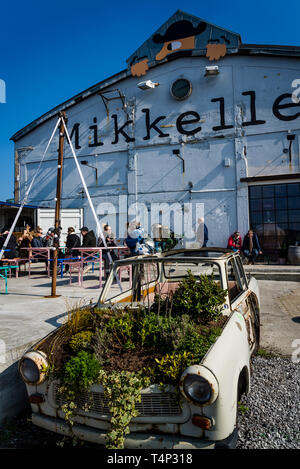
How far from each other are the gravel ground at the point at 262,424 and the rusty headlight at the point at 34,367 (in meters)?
0.34

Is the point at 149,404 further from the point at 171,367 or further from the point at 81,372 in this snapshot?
the point at 81,372

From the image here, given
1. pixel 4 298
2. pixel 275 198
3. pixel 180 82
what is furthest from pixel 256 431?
pixel 180 82

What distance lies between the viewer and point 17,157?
19797mm

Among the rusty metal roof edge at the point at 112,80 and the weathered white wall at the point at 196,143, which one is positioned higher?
the rusty metal roof edge at the point at 112,80

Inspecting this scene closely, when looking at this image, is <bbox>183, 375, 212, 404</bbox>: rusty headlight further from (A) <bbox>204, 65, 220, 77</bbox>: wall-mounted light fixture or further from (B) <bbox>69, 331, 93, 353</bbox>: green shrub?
(A) <bbox>204, 65, 220, 77</bbox>: wall-mounted light fixture

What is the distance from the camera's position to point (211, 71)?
49.9 feet

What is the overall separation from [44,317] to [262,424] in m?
3.57

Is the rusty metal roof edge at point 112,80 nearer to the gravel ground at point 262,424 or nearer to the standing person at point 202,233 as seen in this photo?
the standing person at point 202,233

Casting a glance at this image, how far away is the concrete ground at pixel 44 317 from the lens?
138 inches

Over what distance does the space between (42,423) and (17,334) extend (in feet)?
6.51

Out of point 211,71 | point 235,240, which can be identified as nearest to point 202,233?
point 235,240

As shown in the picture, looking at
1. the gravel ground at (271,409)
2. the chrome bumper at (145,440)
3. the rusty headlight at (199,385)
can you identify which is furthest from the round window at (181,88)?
the chrome bumper at (145,440)

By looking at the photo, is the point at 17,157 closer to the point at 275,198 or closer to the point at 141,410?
the point at 275,198

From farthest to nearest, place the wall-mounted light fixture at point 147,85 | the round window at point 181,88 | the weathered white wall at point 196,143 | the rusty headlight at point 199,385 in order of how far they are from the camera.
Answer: the wall-mounted light fixture at point 147,85 → the round window at point 181,88 → the weathered white wall at point 196,143 → the rusty headlight at point 199,385
